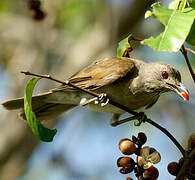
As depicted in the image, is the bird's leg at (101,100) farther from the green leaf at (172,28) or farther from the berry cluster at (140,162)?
the green leaf at (172,28)

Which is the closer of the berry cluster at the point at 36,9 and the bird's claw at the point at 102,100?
the bird's claw at the point at 102,100

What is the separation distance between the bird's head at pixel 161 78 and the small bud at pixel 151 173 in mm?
1504

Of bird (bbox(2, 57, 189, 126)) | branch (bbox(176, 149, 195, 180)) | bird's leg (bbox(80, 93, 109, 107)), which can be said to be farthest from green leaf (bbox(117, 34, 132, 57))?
branch (bbox(176, 149, 195, 180))

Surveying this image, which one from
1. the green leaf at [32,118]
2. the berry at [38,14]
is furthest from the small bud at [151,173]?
the berry at [38,14]

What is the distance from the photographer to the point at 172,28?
2760 mm

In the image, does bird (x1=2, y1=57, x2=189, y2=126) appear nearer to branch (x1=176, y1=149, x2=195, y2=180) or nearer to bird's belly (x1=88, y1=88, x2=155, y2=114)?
bird's belly (x1=88, y1=88, x2=155, y2=114)

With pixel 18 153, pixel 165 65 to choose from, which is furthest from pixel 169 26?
pixel 18 153

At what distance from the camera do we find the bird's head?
172 inches

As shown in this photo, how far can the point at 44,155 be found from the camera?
9555 millimetres

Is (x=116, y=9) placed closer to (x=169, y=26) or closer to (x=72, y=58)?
(x=72, y=58)

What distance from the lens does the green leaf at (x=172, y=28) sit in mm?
2680

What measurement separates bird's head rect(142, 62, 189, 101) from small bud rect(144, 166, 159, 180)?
150 centimetres

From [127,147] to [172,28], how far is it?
0.91 m

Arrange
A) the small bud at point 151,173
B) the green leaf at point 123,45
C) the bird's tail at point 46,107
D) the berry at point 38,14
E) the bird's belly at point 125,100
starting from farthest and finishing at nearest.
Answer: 1. the berry at point 38,14
2. the bird's tail at point 46,107
3. the bird's belly at point 125,100
4. the green leaf at point 123,45
5. the small bud at point 151,173
